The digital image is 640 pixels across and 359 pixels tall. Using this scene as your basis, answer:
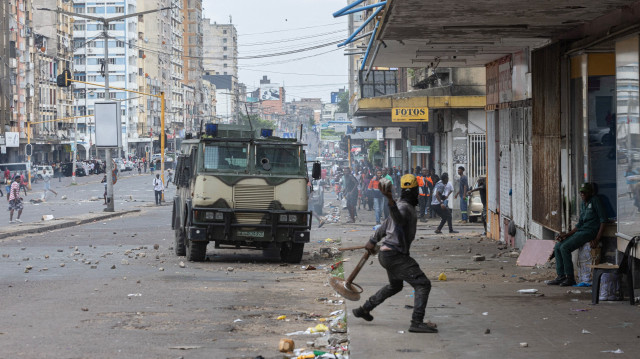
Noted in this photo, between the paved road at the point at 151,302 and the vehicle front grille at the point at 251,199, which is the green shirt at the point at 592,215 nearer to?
the paved road at the point at 151,302

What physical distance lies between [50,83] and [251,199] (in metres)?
93.5

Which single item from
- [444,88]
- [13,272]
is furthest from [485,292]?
[444,88]

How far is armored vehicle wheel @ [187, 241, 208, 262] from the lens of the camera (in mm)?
17609

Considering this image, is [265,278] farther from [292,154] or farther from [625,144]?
[625,144]

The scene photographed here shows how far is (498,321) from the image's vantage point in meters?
9.72

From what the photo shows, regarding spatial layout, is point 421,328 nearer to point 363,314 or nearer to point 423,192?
point 363,314

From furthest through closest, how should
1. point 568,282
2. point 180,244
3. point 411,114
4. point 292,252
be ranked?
point 411,114, point 180,244, point 292,252, point 568,282

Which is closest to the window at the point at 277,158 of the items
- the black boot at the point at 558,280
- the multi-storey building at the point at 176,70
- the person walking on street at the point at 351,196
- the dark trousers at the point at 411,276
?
the black boot at the point at 558,280

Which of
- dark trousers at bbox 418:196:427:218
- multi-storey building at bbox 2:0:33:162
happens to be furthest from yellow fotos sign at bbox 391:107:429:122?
multi-storey building at bbox 2:0:33:162

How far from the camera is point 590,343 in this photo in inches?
327

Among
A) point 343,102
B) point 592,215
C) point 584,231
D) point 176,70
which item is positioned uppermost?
point 176,70

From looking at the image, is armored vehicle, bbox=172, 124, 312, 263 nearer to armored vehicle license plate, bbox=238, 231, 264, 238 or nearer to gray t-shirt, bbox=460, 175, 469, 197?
armored vehicle license plate, bbox=238, 231, 264, 238

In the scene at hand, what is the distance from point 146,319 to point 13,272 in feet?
19.6

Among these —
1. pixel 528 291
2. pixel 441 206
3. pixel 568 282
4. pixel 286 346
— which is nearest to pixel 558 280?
pixel 568 282
